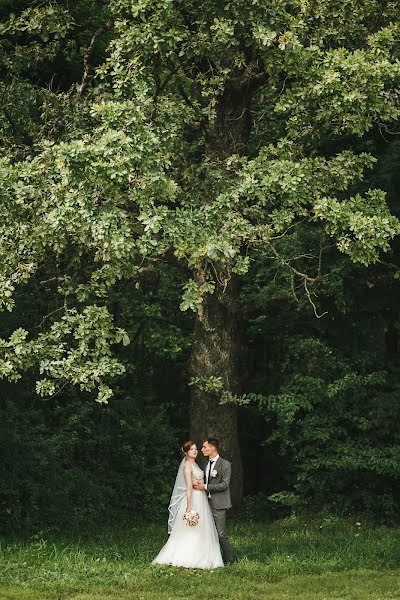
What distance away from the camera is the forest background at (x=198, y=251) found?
584 inches

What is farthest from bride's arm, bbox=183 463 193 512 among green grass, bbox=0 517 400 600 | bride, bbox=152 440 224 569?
green grass, bbox=0 517 400 600

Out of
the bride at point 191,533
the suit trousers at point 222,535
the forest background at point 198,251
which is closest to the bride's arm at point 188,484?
the bride at point 191,533

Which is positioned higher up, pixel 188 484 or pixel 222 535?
pixel 188 484

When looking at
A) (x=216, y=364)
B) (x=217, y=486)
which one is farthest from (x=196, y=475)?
(x=216, y=364)

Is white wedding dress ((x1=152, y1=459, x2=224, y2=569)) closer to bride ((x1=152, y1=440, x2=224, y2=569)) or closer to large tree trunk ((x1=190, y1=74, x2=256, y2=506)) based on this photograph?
bride ((x1=152, y1=440, x2=224, y2=569))

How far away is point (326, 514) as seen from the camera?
20328 millimetres

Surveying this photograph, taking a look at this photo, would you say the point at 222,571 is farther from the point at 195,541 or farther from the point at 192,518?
the point at 192,518

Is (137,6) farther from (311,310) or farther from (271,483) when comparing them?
(271,483)

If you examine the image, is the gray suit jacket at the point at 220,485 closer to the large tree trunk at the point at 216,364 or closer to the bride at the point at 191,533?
the bride at the point at 191,533

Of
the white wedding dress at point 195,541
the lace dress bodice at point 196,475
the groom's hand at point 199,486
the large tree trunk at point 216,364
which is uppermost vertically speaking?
the large tree trunk at point 216,364

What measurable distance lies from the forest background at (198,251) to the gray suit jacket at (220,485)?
5.53 ft

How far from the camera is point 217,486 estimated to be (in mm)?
14367

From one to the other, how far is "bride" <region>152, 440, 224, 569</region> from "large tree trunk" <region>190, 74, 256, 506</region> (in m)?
4.20

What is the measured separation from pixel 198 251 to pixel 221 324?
4.44 m
